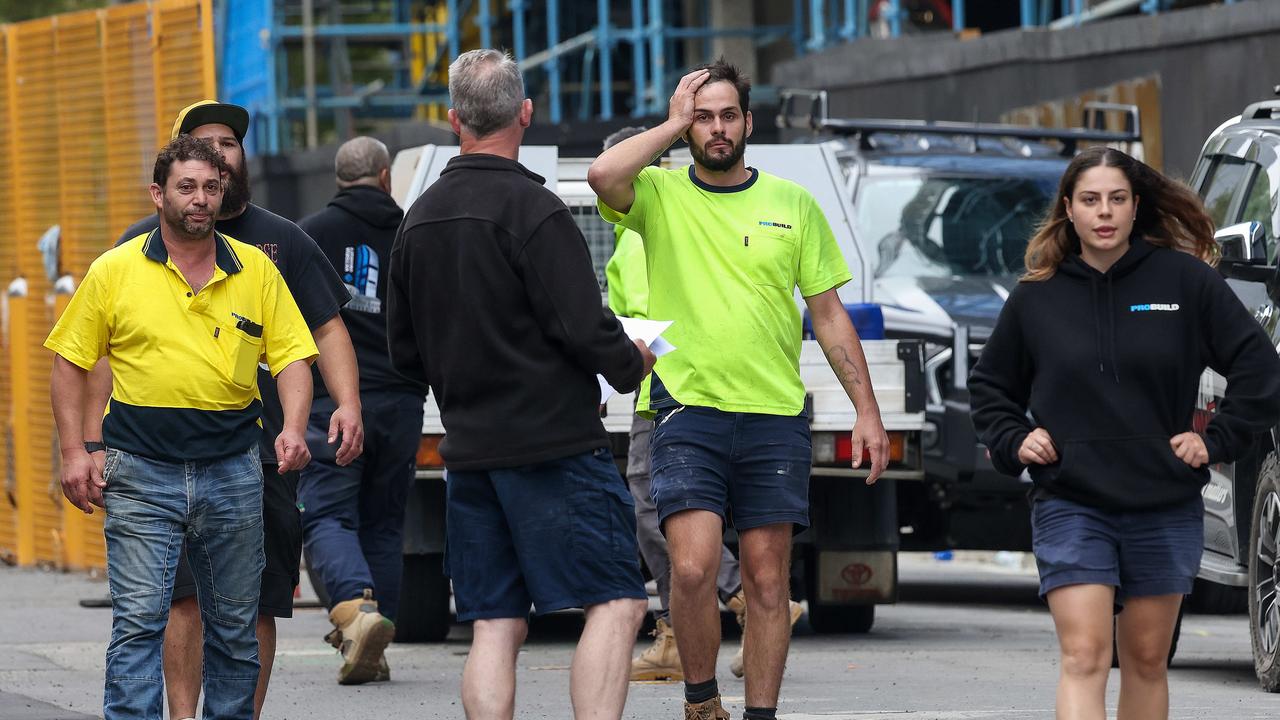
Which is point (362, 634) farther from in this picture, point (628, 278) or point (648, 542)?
point (628, 278)

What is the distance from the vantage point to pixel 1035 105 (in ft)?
64.4

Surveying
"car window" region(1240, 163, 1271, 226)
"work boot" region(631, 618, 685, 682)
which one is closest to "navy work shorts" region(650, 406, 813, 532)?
"work boot" region(631, 618, 685, 682)

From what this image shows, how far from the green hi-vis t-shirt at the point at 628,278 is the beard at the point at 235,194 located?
6.98 feet

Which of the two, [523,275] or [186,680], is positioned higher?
[523,275]

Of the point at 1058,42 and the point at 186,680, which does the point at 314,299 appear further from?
the point at 1058,42

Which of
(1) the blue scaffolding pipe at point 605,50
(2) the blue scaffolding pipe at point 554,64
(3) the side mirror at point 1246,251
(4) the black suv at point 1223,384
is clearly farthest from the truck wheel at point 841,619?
(2) the blue scaffolding pipe at point 554,64

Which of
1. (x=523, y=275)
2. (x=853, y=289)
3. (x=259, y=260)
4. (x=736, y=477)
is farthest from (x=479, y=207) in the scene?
(x=853, y=289)

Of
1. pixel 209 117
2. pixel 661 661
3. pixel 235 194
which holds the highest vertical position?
pixel 209 117

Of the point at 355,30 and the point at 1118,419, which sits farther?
the point at 355,30

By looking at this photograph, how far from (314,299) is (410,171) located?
521cm

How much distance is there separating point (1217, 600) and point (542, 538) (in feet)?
26.2

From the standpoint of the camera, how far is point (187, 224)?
21.4ft

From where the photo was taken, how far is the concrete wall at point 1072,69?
15.4 m

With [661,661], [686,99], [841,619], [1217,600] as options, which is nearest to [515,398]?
[686,99]
